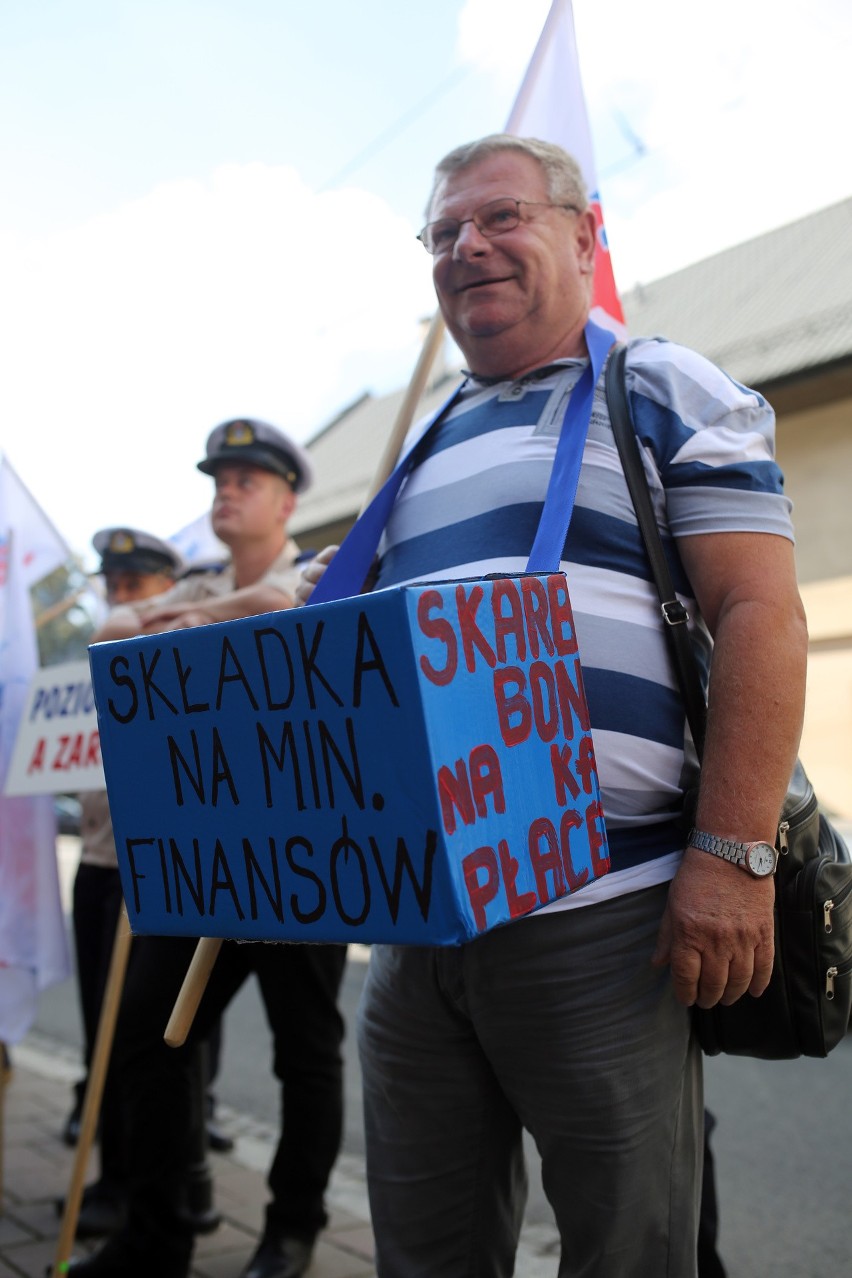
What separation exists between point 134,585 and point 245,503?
1084 millimetres

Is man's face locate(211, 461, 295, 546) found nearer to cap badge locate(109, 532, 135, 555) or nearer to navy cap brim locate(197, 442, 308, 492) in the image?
navy cap brim locate(197, 442, 308, 492)

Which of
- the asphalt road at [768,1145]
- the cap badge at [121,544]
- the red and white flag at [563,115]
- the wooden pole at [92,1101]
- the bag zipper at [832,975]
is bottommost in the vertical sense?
the asphalt road at [768,1145]

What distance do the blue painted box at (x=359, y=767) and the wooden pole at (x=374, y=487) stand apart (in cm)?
15

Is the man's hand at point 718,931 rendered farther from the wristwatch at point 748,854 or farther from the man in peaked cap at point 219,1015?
the man in peaked cap at point 219,1015

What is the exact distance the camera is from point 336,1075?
291cm

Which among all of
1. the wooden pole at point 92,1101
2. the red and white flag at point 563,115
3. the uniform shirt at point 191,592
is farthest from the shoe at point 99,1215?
the red and white flag at point 563,115

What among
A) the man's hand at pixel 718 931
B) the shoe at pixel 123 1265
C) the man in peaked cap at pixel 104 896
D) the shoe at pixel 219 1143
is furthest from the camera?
the shoe at pixel 219 1143

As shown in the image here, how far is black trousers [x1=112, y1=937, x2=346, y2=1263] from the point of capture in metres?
2.59

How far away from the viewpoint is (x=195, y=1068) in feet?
9.20

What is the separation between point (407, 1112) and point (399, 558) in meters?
0.82

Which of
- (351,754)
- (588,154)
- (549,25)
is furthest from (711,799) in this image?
(549,25)

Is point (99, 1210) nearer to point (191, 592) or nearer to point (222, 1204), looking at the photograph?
point (222, 1204)

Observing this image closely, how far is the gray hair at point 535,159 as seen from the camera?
75.0 inches

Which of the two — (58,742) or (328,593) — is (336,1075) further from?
(328,593)
